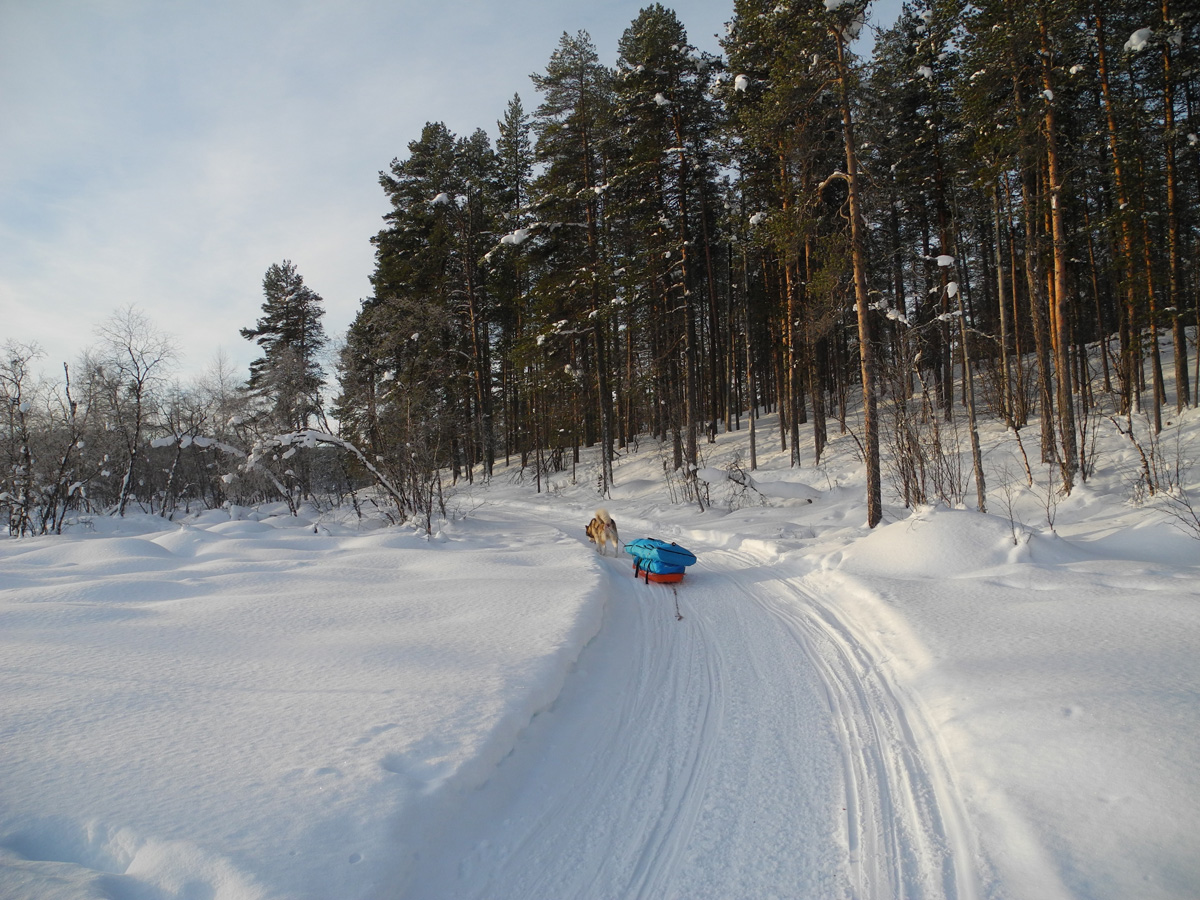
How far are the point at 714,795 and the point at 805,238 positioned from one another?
10.6 m

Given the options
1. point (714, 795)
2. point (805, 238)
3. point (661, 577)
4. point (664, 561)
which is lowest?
point (714, 795)

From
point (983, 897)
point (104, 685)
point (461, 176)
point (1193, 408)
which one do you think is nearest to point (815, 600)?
point (983, 897)

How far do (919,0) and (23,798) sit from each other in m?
27.3

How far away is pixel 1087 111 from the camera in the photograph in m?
13.8

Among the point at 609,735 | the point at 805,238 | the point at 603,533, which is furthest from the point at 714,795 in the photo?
the point at 805,238

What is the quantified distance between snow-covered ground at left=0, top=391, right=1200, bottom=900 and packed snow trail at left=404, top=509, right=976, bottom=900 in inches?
0.7

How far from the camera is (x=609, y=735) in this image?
3.97m

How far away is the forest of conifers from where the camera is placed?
36.8 ft

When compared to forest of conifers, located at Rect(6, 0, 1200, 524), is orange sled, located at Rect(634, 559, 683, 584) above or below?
below

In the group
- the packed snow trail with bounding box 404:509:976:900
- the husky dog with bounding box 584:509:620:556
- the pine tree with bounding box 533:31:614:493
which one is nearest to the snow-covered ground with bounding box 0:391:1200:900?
the packed snow trail with bounding box 404:509:976:900

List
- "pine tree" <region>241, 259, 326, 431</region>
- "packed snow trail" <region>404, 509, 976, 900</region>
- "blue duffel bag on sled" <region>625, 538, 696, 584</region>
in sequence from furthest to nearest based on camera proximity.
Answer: "pine tree" <region>241, 259, 326, 431</region> < "blue duffel bag on sled" <region>625, 538, 696, 584</region> < "packed snow trail" <region>404, 509, 976, 900</region>

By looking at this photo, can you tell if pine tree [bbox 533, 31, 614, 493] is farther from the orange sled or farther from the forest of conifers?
the orange sled

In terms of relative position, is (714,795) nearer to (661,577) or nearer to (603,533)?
(661,577)

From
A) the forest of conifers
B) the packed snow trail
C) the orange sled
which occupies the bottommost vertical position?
the packed snow trail
